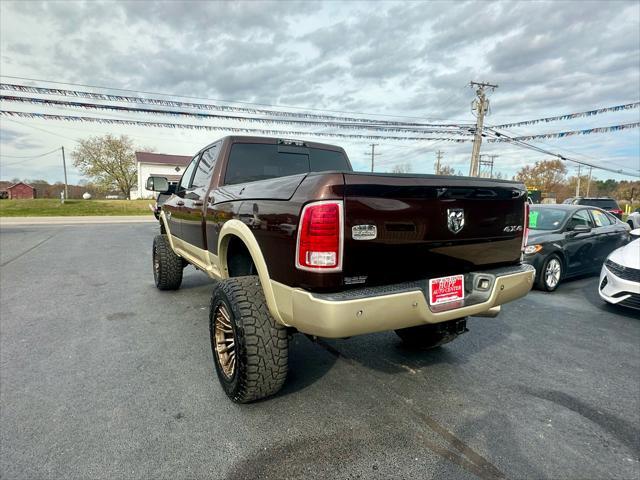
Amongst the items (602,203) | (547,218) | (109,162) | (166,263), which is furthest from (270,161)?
(109,162)

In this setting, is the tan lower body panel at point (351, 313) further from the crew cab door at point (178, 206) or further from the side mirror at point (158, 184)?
the side mirror at point (158, 184)

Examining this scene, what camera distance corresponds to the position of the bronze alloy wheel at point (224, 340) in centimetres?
261

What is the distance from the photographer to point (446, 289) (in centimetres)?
233

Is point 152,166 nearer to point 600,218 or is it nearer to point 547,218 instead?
point 547,218

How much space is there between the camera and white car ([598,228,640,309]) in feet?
14.8

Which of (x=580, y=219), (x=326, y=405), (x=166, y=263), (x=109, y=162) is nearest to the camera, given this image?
(x=326, y=405)

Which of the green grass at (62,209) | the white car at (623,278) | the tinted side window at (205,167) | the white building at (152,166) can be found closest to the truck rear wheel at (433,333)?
the tinted side window at (205,167)

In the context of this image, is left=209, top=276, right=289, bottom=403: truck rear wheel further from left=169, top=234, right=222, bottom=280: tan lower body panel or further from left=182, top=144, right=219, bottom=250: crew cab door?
left=182, top=144, right=219, bottom=250: crew cab door

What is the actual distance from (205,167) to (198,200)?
49 cm

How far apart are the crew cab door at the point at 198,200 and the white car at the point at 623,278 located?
5.10m

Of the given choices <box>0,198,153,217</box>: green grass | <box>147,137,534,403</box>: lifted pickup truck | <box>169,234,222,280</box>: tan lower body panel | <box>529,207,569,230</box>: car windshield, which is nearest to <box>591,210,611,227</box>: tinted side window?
<box>529,207,569,230</box>: car windshield

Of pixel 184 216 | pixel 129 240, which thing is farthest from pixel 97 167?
pixel 184 216

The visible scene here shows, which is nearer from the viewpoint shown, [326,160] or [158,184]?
[326,160]

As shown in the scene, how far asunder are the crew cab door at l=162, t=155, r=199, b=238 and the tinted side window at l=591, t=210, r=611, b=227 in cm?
741
